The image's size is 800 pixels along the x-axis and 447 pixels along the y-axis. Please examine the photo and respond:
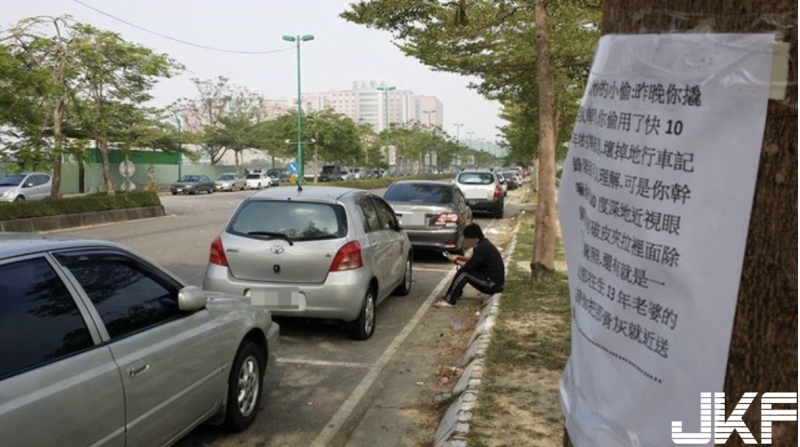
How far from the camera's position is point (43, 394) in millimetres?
2572

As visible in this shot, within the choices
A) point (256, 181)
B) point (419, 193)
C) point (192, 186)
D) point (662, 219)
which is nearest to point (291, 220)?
point (662, 219)

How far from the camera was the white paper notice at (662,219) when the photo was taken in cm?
147

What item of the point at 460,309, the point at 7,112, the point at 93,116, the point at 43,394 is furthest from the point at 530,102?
the point at 43,394

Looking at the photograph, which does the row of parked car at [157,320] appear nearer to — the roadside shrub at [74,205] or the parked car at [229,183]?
the roadside shrub at [74,205]

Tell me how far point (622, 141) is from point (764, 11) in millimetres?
433

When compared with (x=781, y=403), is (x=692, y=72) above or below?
above

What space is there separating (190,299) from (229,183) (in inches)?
1791

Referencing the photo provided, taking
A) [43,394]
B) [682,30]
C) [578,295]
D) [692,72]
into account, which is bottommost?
[43,394]

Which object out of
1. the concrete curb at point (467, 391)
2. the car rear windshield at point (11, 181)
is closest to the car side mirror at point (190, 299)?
the concrete curb at point (467, 391)

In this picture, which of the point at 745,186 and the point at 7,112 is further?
the point at 7,112

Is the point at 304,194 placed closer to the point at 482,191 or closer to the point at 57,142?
the point at 57,142

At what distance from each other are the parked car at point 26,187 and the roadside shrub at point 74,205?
20.4 feet

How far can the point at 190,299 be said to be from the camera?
3703 millimetres

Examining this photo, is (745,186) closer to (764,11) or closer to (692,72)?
(692,72)
